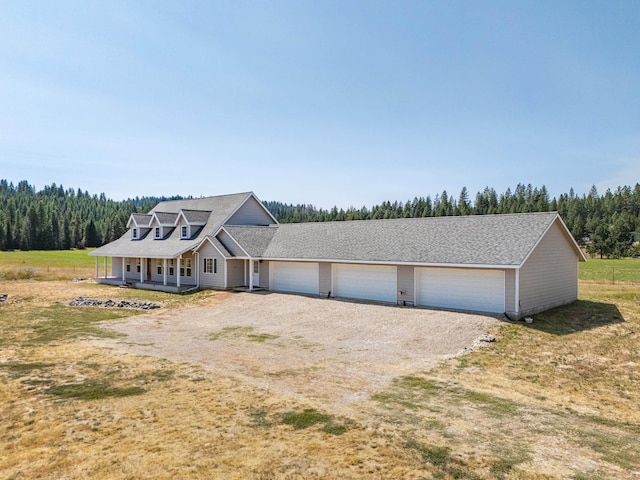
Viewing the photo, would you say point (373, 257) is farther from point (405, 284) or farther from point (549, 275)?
point (549, 275)


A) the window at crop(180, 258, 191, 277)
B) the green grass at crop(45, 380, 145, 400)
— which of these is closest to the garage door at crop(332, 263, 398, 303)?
the window at crop(180, 258, 191, 277)

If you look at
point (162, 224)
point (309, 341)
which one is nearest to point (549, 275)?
point (309, 341)

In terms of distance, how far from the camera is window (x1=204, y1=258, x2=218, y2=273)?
2978cm

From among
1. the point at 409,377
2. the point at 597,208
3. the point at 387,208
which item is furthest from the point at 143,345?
the point at 597,208

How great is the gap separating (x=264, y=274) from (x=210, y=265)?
4331 millimetres

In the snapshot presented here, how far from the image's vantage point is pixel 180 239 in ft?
110

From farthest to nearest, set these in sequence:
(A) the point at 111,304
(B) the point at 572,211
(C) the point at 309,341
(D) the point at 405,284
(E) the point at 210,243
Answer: (B) the point at 572,211, (E) the point at 210,243, (A) the point at 111,304, (D) the point at 405,284, (C) the point at 309,341

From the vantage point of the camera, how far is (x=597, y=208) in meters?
108

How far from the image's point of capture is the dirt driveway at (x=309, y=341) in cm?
1070

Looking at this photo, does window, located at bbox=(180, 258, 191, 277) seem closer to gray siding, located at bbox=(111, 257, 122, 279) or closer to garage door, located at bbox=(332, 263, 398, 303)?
gray siding, located at bbox=(111, 257, 122, 279)

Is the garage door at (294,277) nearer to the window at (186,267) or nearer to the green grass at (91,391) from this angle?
the window at (186,267)

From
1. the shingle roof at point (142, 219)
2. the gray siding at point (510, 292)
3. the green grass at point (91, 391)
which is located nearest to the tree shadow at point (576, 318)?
the gray siding at point (510, 292)

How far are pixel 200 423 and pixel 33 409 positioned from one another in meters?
3.50

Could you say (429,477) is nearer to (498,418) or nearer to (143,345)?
(498,418)
